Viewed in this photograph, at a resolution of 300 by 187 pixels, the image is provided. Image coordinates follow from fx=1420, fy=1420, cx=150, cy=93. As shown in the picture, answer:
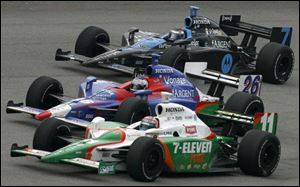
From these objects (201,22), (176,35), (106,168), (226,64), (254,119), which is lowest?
(106,168)

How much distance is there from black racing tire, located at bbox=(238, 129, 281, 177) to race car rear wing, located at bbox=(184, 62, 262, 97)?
300cm

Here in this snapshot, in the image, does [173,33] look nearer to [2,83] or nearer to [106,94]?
[2,83]

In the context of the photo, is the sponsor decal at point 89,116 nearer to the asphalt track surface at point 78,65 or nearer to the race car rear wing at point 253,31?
the asphalt track surface at point 78,65

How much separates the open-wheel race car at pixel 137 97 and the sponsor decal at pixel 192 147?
5.37ft

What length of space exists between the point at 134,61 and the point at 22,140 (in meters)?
6.20

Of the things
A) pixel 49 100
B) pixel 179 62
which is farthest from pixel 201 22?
pixel 49 100

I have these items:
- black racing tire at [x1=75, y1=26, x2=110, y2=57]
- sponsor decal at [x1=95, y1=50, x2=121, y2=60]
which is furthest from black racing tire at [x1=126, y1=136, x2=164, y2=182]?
black racing tire at [x1=75, y1=26, x2=110, y2=57]

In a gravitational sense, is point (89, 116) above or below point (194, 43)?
below

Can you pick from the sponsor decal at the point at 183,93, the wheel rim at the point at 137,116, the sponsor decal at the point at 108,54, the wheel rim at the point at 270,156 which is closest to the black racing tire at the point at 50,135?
the wheel rim at the point at 137,116

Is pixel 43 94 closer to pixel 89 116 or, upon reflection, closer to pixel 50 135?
pixel 89 116

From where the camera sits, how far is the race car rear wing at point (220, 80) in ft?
76.0

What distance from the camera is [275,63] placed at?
91.0 feet

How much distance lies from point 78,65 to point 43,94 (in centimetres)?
605

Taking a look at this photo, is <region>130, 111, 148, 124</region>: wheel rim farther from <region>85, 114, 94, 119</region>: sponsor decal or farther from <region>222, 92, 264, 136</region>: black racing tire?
<region>222, 92, 264, 136</region>: black racing tire
